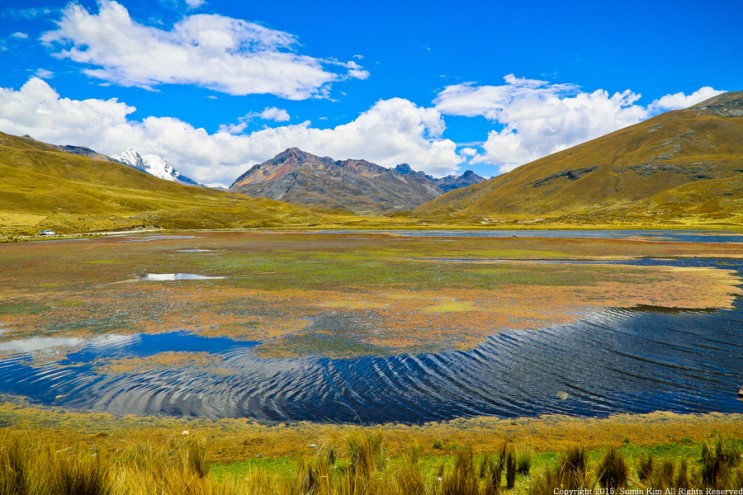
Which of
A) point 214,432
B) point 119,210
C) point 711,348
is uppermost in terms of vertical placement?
point 119,210

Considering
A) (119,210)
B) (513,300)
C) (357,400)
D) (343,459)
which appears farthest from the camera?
(119,210)

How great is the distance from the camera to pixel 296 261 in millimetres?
47750

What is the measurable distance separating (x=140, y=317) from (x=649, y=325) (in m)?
24.5

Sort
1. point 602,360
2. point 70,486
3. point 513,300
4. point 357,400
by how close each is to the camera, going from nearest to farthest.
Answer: point 70,486 < point 357,400 < point 602,360 < point 513,300

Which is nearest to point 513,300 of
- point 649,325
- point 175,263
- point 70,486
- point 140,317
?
point 649,325

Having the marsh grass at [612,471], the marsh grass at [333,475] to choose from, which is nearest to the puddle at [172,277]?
the marsh grass at [333,475]

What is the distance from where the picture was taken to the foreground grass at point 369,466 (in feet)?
18.3

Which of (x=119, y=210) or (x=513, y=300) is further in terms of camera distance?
(x=119, y=210)

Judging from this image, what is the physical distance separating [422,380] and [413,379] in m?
0.28

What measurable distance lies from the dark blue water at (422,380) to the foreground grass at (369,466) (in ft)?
3.61

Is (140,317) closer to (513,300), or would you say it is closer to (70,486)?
(70,486)

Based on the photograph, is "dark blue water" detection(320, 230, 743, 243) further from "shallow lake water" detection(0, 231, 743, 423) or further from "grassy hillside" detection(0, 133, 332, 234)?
"grassy hillside" detection(0, 133, 332, 234)

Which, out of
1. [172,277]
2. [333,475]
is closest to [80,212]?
[172,277]

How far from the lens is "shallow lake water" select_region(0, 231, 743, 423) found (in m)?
11.2
